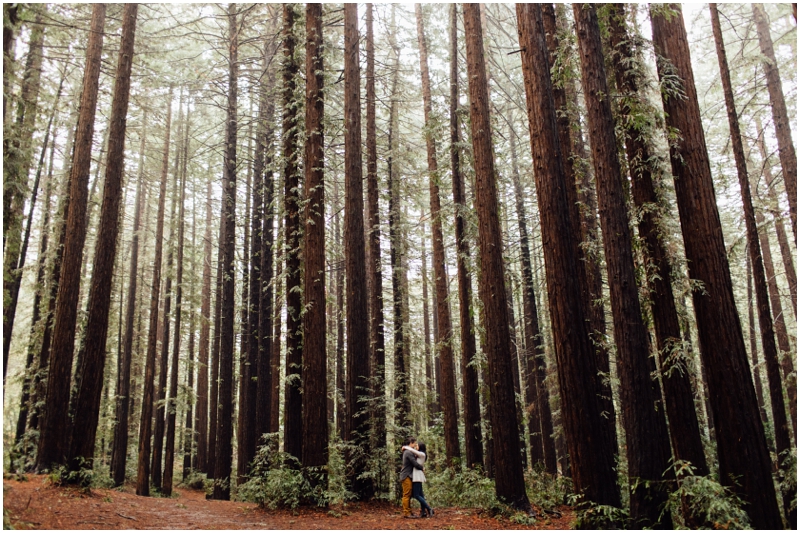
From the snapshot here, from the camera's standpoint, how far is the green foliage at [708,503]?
646cm

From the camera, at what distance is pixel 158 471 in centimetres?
2045

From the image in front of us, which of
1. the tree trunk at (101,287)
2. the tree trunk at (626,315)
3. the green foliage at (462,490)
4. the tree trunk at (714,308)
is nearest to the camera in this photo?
the tree trunk at (714,308)

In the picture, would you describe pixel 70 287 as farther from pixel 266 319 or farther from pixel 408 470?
pixel 408 470

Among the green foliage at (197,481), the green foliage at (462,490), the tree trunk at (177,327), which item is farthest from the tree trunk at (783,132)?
the green foliage at (197,481)

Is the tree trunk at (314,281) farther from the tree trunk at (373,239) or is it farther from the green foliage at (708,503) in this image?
the green foliage at (708,503)

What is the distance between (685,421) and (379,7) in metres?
15.2

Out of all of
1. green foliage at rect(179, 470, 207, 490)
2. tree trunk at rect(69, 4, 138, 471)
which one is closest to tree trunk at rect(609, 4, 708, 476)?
tree trunk at rect(69, 4, 138, 471)

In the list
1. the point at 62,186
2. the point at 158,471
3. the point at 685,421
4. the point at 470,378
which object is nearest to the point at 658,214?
the point at 685,421

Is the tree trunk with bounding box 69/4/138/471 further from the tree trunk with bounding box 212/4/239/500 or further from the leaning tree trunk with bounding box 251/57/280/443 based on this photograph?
the tree trunk with bounding box 212/4/239/500

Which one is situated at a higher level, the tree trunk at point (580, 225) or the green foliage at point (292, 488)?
the tree trunk at point (580, 225)

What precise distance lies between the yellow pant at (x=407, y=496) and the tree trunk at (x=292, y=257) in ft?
8.17

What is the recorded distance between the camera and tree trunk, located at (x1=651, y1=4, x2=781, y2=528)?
7.07m

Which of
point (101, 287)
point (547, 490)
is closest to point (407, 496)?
point (547, 490)

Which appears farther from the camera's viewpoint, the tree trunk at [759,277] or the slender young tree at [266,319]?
the slender young tree at [266,319]
